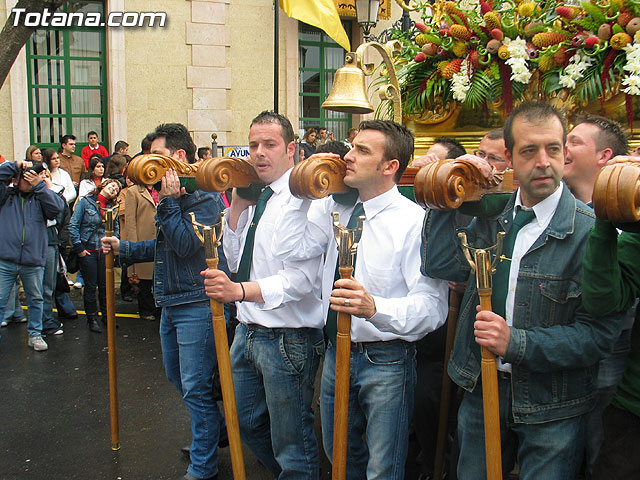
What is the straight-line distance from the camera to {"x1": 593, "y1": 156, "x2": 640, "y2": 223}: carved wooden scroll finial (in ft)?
5.57

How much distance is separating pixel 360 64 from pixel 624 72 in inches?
61.1

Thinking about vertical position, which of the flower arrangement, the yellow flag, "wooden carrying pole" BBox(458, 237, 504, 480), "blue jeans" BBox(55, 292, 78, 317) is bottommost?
"blue jeans" BBox(55, 292, 78, 317)

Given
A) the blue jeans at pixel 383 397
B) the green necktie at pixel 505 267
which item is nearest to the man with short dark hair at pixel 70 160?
the blue jeans at pixel 383 397

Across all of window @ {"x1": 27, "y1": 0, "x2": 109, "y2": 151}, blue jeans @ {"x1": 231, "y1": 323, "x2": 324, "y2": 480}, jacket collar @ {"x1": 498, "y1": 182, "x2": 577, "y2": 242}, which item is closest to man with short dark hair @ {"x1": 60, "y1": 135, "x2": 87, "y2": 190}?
window @ {"x1": 27, "y1": 0, "x2": 109, "y2": 151}

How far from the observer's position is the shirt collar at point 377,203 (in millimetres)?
2881

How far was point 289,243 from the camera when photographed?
305cm

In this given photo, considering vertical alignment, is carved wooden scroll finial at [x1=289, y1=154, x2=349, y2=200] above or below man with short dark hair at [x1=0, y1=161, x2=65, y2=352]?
above

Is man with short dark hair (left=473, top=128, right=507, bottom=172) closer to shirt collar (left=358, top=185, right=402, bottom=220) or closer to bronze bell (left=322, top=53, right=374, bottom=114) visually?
bronze bell (left=322, top=53, right=374, bottom=114)

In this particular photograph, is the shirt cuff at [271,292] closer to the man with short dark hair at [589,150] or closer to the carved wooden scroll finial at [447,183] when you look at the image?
the carved wooden scroll finial at [447,183]

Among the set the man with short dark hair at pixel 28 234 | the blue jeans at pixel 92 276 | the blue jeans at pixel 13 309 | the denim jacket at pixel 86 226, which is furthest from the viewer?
the blue jeans at pixel 13 309

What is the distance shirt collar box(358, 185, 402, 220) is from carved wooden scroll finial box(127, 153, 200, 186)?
3.80 feet

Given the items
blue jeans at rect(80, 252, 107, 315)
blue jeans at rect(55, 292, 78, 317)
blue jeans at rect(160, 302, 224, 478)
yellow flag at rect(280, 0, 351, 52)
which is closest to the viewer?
blue jeans at rect(160, 302, 224, 478)

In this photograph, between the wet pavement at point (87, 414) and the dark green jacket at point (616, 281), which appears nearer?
the dark green jacket at point (616, 281)

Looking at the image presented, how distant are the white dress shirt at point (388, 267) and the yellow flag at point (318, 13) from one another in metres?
9.11
